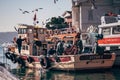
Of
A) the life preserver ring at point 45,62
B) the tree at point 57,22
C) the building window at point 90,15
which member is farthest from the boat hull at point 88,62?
the tree at point 57,22

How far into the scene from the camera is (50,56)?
2842 cm

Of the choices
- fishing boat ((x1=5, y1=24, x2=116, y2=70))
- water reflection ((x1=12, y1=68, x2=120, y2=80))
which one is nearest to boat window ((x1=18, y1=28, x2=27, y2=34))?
fishing boat ((x1=5, y1=24, x2=116, y2=70))

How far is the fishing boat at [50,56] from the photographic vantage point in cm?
2658

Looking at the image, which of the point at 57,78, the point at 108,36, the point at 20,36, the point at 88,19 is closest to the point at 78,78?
the point at 57,78

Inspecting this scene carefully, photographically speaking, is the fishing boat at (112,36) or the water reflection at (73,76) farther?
the fishing boat at (112,36)

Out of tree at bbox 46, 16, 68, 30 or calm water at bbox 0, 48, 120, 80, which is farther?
tree at bbox 46, 16, 68, 30

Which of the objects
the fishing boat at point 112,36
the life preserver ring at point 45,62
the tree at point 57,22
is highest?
the tree at point 57,22

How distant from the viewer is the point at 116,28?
29781 millimetres

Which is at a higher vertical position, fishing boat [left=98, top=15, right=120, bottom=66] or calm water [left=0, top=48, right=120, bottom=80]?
fishing boat [left=98, top=15, right=120, bottom=66]

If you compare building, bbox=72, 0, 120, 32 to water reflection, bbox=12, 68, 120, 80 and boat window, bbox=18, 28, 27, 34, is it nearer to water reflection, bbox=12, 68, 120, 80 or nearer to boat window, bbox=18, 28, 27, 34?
boat window, bbox=18, 28, 27, 34

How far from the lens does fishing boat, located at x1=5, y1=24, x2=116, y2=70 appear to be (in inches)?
1046

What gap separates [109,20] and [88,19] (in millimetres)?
15738

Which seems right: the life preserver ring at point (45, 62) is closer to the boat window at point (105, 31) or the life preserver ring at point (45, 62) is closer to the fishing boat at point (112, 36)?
the fishing boat at point (112, 36)

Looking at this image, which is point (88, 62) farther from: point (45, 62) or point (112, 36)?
point (112, 36)
